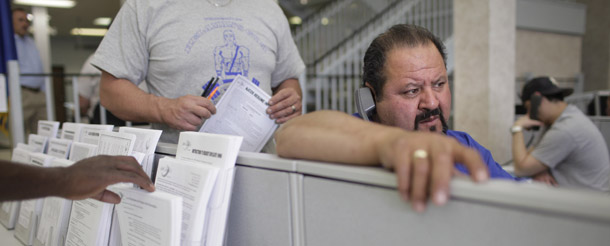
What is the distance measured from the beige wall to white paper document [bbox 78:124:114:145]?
772cm

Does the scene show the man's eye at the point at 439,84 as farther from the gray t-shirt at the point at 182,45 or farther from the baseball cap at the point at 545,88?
the baseball cap at the point at 545,88

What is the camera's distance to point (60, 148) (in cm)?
132

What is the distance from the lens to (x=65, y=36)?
12398 mm

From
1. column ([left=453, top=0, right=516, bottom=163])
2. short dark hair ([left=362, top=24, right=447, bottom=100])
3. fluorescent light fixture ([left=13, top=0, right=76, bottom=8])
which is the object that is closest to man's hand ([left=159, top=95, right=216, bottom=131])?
short dark hair ([left=362, top=24, right=447, bottom=100])

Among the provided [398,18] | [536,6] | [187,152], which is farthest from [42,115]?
[536,6]

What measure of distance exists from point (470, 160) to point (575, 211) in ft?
0.41

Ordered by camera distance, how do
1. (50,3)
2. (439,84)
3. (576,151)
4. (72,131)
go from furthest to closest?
(50,3) < (576,151) < (72,131) < (439,84)

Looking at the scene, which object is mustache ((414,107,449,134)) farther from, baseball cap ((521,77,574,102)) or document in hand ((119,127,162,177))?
baseball cap ((521,77,574,102))

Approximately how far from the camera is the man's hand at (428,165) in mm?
510

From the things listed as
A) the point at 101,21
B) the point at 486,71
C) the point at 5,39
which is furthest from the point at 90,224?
the point at 101,21

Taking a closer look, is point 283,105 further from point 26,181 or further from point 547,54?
point 547,54

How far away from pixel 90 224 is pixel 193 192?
349 millimetres

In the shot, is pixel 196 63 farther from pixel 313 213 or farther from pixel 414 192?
pixel 414 192

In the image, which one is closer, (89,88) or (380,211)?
(380,211)
